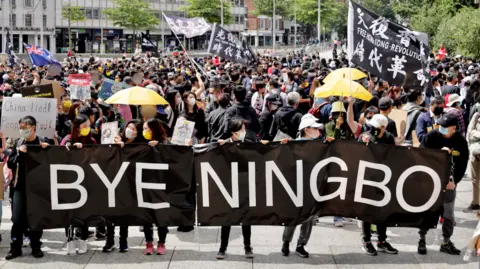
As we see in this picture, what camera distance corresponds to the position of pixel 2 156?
31.4 feet

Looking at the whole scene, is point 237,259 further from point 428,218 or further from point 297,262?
point 428,218

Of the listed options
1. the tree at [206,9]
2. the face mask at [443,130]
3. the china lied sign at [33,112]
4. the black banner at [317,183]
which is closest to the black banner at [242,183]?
the black banner at [317,183]

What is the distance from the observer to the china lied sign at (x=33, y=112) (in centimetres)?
962

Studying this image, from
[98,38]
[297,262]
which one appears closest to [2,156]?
[297,262]

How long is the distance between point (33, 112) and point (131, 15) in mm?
72301

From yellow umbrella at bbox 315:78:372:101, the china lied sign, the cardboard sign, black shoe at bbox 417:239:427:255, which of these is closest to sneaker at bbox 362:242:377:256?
black shoe at bbox 417:239:427:255

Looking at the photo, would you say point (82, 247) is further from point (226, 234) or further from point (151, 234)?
point (226, 234)

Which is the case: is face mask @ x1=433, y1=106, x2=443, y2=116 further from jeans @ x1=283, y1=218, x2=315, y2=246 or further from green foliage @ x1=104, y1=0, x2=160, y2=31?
green foliage @ x1=104, y1=0, x2=160, y2=31

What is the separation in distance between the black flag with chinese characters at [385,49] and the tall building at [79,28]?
71.0 meters

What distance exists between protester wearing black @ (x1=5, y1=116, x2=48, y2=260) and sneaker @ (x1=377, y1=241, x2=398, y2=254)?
13.3ft

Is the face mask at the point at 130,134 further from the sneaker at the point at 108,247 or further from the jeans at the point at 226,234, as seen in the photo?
the jeans at the point at 226,234

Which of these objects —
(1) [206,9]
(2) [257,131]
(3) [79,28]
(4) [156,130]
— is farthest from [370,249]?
(3) [79,28]

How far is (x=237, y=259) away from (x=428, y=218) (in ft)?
7.46

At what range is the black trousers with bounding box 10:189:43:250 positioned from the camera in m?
8.33
